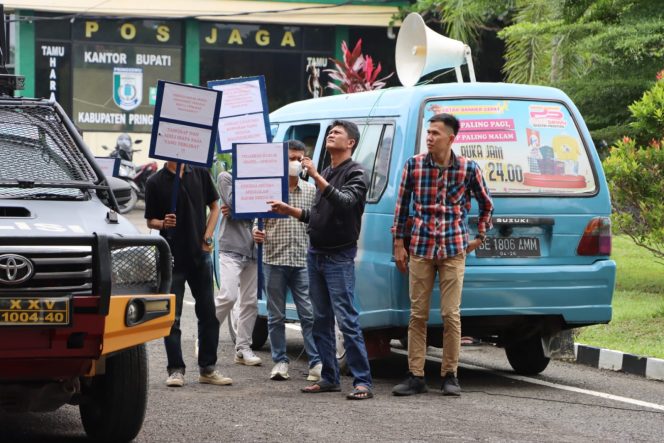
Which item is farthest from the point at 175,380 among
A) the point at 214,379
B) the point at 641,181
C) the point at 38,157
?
the point at 641,181

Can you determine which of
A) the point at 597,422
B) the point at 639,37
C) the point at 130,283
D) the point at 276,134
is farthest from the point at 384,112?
the point at 639,37

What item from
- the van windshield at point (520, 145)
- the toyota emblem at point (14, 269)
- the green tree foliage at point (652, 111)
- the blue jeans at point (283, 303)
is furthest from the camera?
the green tree foliage at point (652, 111)

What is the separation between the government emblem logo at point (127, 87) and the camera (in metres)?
33.7

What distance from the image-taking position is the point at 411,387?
8.52 metres

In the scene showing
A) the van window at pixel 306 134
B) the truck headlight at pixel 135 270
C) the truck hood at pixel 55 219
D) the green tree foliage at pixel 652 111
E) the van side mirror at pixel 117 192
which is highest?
the green tree foliage at pixel 652 111

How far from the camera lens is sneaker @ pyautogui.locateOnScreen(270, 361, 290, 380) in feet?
30.2

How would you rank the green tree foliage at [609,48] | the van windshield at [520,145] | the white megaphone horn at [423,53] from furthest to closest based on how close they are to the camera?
1. the green tree foliage at [609,48]
2. the white megaphone horn at [423,53]
3. the van windshield at [520,145]

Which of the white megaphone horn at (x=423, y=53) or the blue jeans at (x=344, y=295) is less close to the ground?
the white megaphone horn at (x=423, y=53)

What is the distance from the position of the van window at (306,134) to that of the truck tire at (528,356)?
2.29m

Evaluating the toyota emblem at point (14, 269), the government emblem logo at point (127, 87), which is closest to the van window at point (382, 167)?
the toyota emblem at point (14, 269)

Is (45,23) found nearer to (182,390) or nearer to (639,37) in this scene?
(639,37)

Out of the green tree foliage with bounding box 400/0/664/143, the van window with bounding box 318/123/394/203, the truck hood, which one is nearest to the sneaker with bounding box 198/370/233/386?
the van window with bounding box 318/123/394/203

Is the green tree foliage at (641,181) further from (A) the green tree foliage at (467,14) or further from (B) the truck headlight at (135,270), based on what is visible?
(A) the green tree foliage at (467,14)

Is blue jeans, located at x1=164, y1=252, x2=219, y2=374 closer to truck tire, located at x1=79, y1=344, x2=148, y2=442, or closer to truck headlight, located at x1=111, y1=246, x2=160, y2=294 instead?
truck tire, located at x1=79, y1=344, x2=148, y2=442
